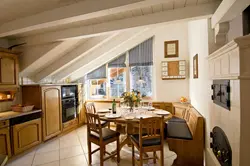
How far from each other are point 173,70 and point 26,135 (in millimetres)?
3937

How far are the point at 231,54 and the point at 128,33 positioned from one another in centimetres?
299

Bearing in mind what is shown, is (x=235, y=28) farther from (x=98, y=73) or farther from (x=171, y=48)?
(x=98, y=73)

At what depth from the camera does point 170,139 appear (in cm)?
263

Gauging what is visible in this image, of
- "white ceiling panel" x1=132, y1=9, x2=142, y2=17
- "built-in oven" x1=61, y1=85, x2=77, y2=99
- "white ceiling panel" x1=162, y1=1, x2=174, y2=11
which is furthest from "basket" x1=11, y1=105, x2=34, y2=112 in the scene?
"white ceiling panel" x1=162, y1=1, x2=174, y2=11

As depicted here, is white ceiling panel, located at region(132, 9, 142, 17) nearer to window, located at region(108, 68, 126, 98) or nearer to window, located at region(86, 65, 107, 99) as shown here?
window, located at region(108, 68, 126, 98)

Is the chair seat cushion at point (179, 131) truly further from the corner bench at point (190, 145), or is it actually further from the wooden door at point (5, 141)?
the wooden door at point (5, 141)

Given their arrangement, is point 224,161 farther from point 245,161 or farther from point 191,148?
point 191,148

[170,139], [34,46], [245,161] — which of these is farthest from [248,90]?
[34,46]

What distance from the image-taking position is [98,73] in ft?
17.6

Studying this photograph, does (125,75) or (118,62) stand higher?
(118,62)

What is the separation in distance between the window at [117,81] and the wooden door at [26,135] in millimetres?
2441

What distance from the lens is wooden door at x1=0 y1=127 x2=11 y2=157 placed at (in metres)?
2.69

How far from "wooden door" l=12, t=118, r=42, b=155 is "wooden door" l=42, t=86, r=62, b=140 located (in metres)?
0.17

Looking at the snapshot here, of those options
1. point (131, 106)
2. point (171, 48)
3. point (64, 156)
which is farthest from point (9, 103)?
point (171, 48)
